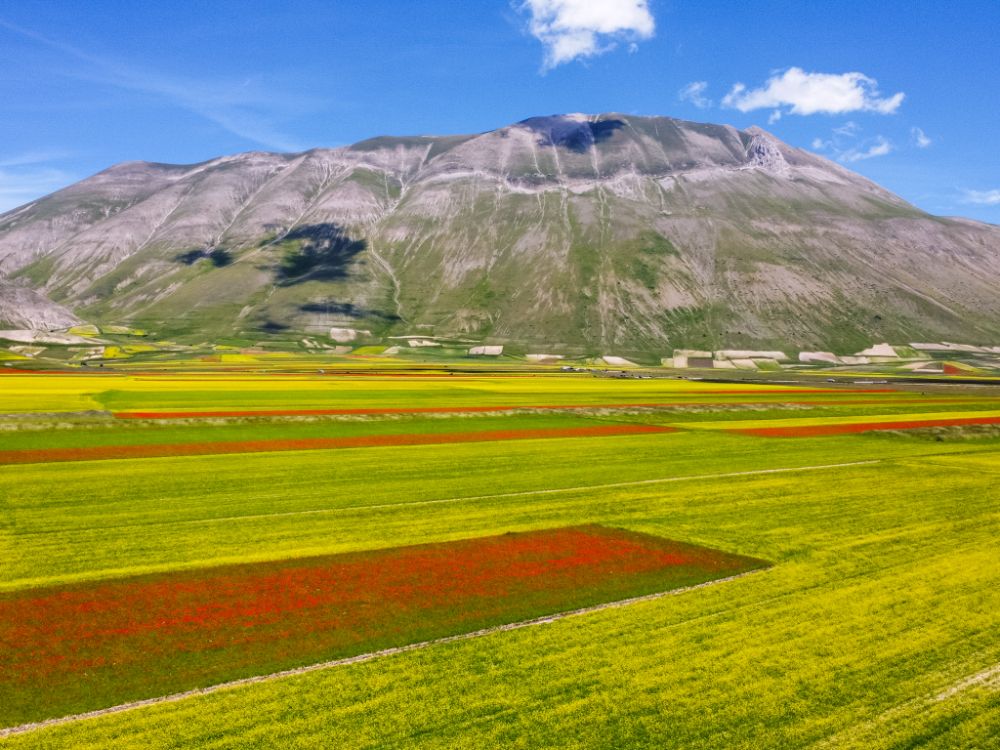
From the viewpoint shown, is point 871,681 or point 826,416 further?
point 826,416

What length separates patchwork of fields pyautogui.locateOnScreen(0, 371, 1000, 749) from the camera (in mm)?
12273

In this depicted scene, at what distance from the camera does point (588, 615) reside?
1698 centimetres

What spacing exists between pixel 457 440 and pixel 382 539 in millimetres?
23963

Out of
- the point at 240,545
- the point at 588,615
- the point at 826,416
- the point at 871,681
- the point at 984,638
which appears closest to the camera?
the point at 871,681

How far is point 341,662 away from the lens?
14.3 m

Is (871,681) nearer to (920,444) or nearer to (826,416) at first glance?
(920,444)

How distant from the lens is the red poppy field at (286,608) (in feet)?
44.8

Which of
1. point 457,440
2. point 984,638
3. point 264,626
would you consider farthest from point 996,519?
point 457,440

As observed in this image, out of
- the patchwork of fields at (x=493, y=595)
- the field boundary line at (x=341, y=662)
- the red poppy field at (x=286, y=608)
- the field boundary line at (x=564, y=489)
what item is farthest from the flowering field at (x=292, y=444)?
the field boundary line at (x=341, y=662)

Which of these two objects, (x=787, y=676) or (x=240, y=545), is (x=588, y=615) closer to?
(x=787, y=676)

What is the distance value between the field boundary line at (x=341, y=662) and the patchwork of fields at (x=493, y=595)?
139 millimetres

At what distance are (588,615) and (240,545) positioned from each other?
11097 millimetres

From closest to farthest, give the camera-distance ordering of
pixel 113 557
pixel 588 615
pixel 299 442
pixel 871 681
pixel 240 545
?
pixel 871 681, pixel 588 615, pixel 113 557, pixel 240 545, pixel 299 442

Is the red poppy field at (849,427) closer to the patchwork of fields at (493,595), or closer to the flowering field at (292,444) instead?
the flowering field at (292,444)
